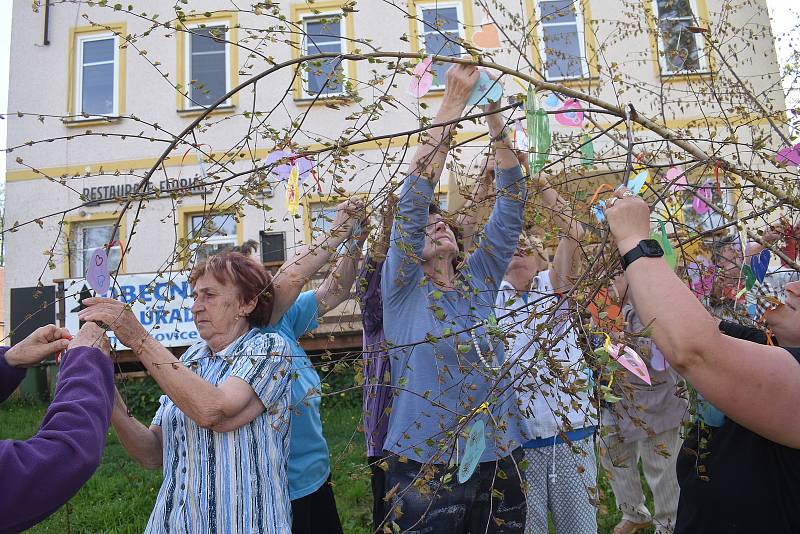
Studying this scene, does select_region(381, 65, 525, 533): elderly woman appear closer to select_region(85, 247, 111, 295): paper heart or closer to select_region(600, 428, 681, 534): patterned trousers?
select_region(85, 247, 111, 295): paper heart

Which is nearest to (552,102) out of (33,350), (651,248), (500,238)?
(500,238)

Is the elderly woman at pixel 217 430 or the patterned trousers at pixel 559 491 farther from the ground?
the elderly woman at pixel 217 430

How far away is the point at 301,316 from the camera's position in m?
2.62

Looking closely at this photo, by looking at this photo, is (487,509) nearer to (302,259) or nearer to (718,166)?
(302,259)

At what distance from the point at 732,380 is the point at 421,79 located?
1.08 m

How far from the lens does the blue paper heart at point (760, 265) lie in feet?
6.63

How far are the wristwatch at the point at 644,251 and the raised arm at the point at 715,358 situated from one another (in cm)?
1

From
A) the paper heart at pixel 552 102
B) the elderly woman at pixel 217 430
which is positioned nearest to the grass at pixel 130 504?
the elderly woman at pixel 217 430

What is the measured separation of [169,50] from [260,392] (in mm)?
10670

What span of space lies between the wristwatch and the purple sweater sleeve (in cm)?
118

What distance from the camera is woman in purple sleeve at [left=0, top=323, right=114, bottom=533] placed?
1.33 meters

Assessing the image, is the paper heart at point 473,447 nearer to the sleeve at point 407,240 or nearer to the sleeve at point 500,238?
the sleeve at point 407,240

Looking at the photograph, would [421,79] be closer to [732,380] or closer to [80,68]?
[732,380]

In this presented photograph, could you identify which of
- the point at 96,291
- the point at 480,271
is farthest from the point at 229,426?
the point at 480,271
